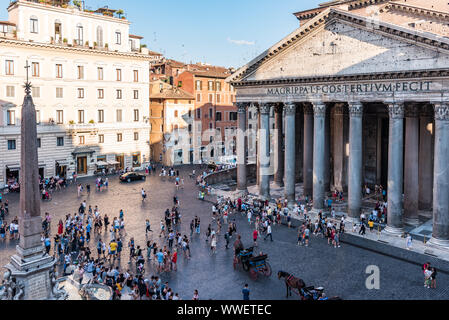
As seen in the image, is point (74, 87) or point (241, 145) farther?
point (74, 87)

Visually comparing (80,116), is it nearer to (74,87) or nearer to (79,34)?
(74,87)

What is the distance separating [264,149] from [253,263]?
46.5 feet

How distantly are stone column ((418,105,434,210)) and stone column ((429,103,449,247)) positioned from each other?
19.4ft

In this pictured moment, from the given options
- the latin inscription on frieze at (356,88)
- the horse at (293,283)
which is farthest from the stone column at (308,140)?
the horse at (293,283)

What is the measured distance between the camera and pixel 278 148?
3541cm

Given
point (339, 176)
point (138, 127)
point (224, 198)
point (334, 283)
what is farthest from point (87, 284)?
point (138, 127)

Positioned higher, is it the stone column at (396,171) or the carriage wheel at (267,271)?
the stone column at (396,171)

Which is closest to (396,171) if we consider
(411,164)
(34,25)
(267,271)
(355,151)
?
(411,164)

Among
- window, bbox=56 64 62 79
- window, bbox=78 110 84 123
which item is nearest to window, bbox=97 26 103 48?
window, bbox=56 64 62 79

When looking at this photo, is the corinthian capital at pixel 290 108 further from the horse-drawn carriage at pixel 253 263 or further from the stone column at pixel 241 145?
the horse-drawn carriage at pixel 253 263

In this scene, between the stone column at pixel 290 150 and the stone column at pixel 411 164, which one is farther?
the stone column at pixel 290 150

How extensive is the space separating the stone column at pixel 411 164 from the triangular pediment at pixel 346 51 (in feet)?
12.5

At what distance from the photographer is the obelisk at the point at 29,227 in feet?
41.1
